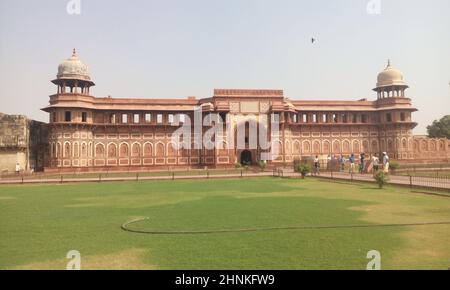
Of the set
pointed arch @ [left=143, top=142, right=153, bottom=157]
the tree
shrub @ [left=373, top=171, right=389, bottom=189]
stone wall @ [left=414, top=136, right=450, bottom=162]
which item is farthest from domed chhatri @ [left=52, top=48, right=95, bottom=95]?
the tree

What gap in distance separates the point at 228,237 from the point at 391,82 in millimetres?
40146

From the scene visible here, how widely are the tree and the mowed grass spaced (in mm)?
54201

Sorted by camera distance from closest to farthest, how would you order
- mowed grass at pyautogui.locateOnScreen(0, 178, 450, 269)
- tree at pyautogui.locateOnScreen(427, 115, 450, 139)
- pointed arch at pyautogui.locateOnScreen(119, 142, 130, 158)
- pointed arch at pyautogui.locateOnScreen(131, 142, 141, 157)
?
mowed grass at pyautogui.locateOnScreen(0, 178, 450, 269) < pointed arch at pyautogui.locateOnScreen(119, 142, 130, 158) < pointed arch at pyautogui.locateOnScreen(131, 142, 141, 157) < tree at pyautogui.locateOnScreen(427, 115, 450, 139)

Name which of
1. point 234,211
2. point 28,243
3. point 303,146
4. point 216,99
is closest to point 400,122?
point 303,146

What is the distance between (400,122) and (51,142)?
38.5 meters

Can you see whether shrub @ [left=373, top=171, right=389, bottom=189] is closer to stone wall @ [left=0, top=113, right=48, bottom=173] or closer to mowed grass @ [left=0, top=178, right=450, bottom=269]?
mowed grass @ [left=0, top=178, right=450, bottom=269]

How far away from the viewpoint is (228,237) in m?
6.20

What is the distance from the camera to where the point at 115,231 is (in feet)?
22.7

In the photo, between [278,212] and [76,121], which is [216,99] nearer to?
[76,121]

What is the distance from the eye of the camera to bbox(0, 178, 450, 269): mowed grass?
190 inches

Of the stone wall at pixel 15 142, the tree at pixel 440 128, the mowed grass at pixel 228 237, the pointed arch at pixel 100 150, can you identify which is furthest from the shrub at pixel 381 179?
the tree at pixel 440 128

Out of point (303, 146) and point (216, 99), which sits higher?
point (216, 99)

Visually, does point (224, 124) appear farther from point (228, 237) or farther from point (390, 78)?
point (228, 237)

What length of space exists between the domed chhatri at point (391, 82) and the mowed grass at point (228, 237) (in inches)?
1308
